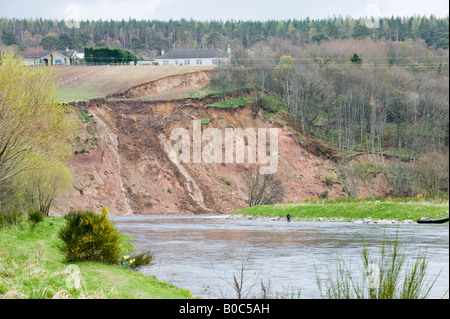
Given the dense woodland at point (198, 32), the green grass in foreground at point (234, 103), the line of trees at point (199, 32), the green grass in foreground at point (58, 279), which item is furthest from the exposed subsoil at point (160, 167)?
the dense woodland at point (198, 32)

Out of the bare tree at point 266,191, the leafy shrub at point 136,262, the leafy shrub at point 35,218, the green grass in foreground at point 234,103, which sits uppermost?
the leafy shrub at point 136,262

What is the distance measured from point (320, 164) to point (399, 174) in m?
13.9

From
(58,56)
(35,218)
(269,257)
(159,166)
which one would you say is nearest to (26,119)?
(35,218)

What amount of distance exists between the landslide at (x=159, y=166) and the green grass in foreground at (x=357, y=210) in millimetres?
16593

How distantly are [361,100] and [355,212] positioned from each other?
Result: 44.1 meters

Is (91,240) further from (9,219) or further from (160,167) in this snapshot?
(160,167)

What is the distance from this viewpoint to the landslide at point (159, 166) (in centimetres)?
7669

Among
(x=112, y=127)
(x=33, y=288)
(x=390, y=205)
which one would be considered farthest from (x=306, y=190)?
(x=33, y=288)

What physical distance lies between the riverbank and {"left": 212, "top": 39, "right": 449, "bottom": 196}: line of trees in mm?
17272

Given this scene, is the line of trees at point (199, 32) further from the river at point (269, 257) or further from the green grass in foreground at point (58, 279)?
the green grass in foreground at point (58, 279)

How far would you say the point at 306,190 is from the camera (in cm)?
8450

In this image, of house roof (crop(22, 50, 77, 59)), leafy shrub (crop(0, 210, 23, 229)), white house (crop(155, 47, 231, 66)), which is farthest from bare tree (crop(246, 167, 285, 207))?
house roof (crop(22, 50, 77, 59))
